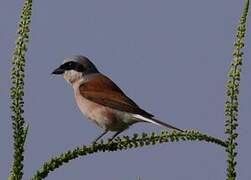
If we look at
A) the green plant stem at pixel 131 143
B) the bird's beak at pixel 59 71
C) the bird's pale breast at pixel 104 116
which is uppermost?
the bird's beak at pixel 59 71

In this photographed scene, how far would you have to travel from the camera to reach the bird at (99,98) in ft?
21.0

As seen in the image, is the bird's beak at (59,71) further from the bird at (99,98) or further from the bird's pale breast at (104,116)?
the bird's pale breast at (104,116)

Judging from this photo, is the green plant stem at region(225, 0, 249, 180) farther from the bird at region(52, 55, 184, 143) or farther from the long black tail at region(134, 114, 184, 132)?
the bird at region(52, 55, 184, 143)

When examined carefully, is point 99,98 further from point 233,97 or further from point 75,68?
point 233,97

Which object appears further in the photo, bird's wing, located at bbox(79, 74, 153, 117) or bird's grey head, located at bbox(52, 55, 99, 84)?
bird's grey head, located at bbox(52, 55, 99, 84)

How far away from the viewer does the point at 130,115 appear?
6277mm

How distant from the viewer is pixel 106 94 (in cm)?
696

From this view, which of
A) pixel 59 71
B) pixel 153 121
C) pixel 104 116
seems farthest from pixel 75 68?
pixel 153 121

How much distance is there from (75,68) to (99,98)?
832mm

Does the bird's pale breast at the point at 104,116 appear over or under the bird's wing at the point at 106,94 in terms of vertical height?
under

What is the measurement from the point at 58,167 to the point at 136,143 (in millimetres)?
386

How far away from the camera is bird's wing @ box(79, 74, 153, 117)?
641 cm

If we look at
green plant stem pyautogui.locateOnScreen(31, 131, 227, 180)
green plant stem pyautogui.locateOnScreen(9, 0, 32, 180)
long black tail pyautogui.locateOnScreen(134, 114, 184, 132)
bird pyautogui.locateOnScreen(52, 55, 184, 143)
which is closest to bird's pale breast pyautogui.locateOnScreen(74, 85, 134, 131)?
bird pyautogui.locateOnScreen(52, 55, 184, 143)

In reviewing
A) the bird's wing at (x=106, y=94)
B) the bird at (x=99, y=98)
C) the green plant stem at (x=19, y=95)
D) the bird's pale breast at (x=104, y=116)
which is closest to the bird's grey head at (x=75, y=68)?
the bird at (x=99, y=98)
